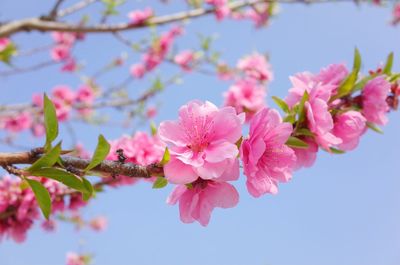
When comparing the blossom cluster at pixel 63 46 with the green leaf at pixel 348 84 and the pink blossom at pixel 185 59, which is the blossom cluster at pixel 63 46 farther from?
the green leaf at pixel 348 84

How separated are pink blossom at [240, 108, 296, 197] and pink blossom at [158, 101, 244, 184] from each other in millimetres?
77

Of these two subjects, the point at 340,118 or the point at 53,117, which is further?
the point at 340,118

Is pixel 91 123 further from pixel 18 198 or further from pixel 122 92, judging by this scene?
pixel 18 198

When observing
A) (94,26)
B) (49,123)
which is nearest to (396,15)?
(94,26)

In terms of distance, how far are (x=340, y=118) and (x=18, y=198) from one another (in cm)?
169

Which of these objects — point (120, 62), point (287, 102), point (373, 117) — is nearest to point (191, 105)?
point (287, 102)

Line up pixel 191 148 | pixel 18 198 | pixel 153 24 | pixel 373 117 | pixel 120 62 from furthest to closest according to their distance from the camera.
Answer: pixel 120 62, pixel 153 24, pixel 18 198, pixel 373 117, pixel 191 148

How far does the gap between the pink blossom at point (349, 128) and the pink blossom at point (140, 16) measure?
3011 mm

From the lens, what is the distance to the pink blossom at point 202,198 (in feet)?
3.64

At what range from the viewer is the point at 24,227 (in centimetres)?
215

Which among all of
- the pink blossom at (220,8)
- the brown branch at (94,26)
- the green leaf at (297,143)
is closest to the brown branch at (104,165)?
the green leaf at (297,143)

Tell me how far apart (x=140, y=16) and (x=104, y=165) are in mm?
3726

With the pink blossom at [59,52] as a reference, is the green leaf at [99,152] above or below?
above

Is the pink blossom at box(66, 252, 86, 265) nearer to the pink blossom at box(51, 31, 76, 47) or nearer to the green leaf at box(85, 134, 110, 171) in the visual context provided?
the pink blossom at box(51, 31, 76, 47)
